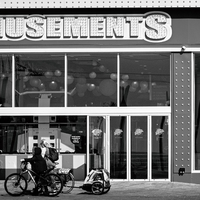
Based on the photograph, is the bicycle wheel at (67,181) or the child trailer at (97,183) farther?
the bicycle wheel at (67,181)

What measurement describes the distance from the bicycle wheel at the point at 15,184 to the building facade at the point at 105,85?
3872 mm

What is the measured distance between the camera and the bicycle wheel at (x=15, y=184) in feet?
48.7

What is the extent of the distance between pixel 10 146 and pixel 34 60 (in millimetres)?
3153

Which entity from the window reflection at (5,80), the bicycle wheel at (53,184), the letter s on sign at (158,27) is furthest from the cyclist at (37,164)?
the letter s on sign at (158,27)

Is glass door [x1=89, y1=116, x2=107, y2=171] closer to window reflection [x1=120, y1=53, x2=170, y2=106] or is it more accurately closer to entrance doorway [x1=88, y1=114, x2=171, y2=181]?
entrance doorway [x1=88, y1=114, x2=171, y2=181]

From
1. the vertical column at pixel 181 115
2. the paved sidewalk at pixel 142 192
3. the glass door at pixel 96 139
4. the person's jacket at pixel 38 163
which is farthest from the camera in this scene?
the glass door at pixel 96 139

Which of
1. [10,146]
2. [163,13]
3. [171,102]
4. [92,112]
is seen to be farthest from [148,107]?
[10,146]

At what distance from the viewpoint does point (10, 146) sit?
1878cm

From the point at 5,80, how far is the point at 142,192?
6478mm

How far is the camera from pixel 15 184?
14.9 m

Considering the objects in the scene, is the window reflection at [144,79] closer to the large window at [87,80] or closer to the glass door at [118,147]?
the large window at [87,80]

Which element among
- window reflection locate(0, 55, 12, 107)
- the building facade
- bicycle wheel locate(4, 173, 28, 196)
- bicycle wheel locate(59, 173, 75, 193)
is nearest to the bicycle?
bicycle wheel locate(4, 173, 28, 196)

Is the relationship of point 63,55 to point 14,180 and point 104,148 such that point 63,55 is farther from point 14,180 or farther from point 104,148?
point 14,180
